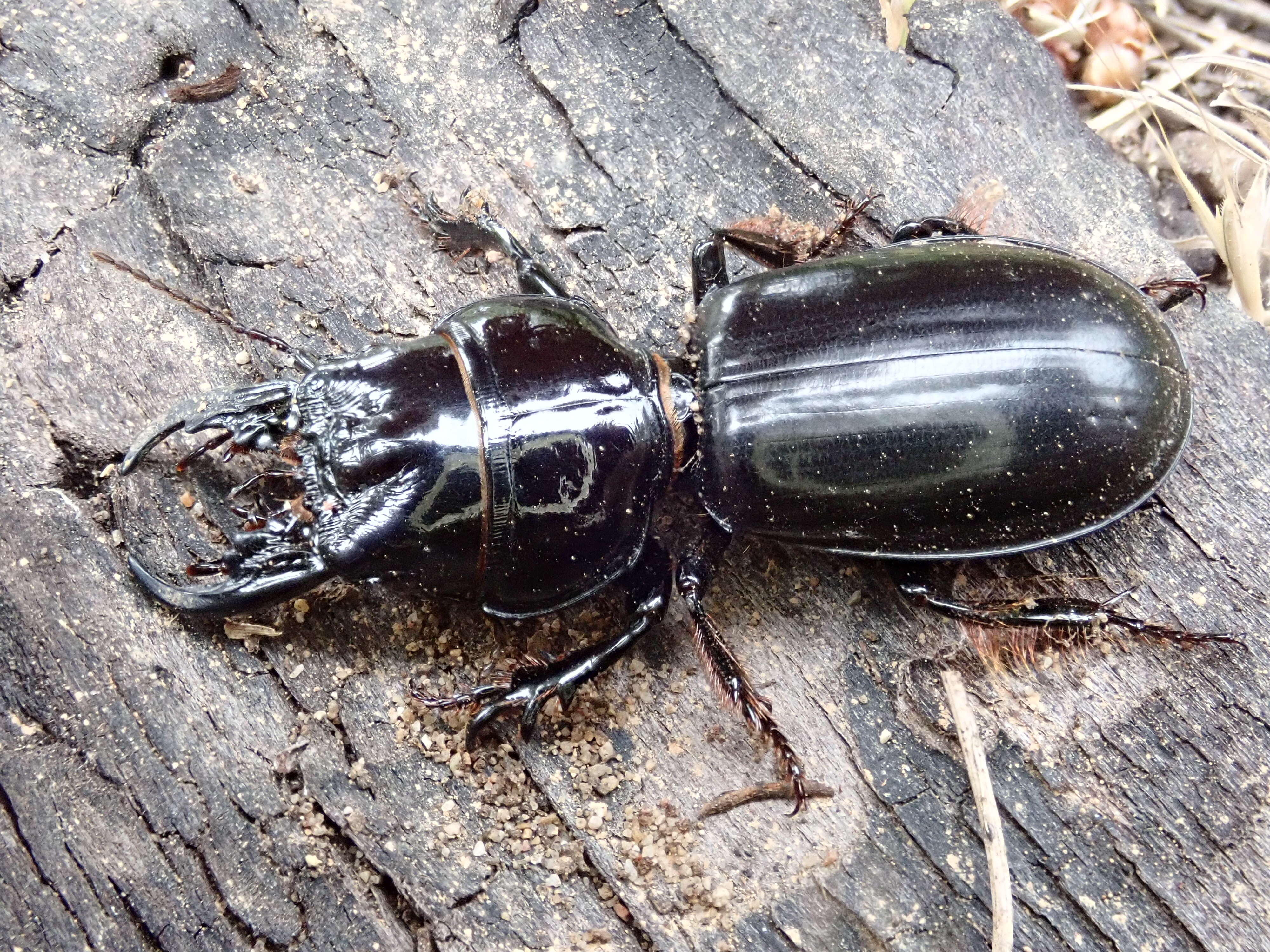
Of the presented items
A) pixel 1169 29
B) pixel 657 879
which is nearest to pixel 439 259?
pixel 657 879

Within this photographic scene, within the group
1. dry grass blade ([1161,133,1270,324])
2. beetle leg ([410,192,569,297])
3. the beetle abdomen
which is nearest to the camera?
the beetle abdomen

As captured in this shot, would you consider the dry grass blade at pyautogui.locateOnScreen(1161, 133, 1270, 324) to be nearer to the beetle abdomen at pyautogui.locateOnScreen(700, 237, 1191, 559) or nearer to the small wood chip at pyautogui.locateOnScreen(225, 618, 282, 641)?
the beetle abdomen at pyautogui.locateOnScreen(700, 237, 1191, 559)

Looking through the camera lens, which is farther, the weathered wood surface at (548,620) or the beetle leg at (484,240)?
the beetle leg at (484,240)

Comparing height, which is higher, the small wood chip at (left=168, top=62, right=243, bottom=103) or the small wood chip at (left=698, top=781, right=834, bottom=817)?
the small wood chip at (left=168, top=62, right=243, bottom=103)

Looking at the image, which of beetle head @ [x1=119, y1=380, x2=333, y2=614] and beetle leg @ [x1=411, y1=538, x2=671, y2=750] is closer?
beetle head @ [x1=119, y1=380, x2=333, y2=614]

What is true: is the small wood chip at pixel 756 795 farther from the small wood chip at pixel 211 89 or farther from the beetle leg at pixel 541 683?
the small wood chip at pixel 211 89

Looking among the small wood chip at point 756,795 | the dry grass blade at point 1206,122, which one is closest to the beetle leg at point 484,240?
the small wood chip at point 756,795

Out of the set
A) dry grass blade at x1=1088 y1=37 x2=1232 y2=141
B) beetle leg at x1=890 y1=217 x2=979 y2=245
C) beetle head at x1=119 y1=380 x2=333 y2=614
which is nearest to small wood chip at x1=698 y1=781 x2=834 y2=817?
beetle head at x1=119 y1=380 x2=333 y2=614

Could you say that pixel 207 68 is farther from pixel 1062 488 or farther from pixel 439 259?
pixel 1062 488
